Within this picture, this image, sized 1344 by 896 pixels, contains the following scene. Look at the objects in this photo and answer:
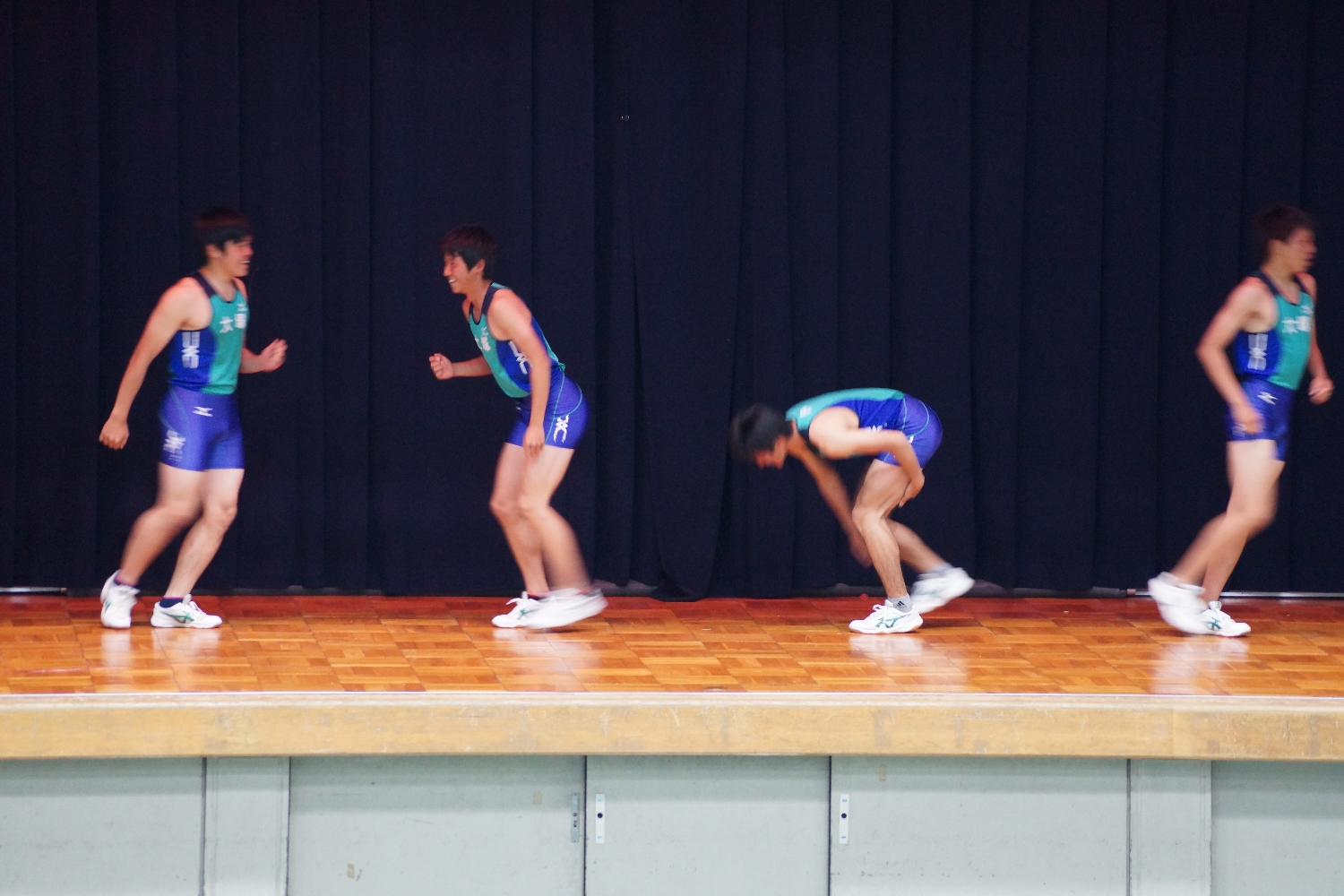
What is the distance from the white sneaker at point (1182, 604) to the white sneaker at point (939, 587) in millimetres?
703

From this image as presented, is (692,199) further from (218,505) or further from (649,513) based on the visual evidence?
(218,505)

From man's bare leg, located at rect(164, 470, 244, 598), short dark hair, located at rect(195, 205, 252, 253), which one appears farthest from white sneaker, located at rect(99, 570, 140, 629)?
short dark hair, located at rect(195, 205, 252, 253)

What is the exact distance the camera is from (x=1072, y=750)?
469 centimetres

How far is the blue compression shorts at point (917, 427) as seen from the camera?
5699 mm

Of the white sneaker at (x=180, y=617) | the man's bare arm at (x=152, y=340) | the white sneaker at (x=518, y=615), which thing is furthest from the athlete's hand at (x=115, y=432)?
the white sneaker at (x=518, y=615)

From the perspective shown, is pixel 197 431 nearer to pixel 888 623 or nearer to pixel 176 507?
pixel 176 507

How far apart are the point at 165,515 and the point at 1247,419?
374cm

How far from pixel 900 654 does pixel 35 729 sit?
2.75 m

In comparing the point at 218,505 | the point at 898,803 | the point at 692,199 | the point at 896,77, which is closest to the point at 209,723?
the point at 218,505

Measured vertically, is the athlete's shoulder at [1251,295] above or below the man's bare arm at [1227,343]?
above

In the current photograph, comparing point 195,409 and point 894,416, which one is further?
point 894,416

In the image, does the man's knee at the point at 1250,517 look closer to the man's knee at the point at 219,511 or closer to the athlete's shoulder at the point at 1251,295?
the athlete's shoulder at the point at 1251,295

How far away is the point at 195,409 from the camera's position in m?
5.60

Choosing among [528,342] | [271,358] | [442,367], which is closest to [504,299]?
→ [528,342]
